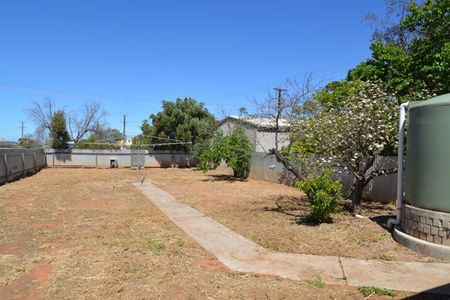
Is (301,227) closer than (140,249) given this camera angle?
No

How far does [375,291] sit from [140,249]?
13.5 feet

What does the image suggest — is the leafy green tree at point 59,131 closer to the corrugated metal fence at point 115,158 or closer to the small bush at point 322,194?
the corrugated metal fence at point 115,158

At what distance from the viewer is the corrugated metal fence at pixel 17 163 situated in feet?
72.3

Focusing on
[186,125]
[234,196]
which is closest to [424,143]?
[234,196]

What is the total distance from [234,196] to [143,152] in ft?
81.8

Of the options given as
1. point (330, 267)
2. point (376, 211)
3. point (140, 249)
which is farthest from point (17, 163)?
point (330, 267)

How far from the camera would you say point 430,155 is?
25.1 feet

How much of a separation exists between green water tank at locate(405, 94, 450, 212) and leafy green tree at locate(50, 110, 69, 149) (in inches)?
1474

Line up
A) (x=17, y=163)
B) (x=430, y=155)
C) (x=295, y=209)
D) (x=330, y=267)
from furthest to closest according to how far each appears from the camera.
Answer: (x=17, y=163)
(x=295, y=209)
(x=430, y=155)
(x=330, y=267)

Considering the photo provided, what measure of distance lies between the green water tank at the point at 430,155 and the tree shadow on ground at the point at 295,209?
2.88m

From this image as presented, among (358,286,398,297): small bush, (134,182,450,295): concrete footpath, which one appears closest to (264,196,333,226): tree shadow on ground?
(134,182,450,295): concrete footpath

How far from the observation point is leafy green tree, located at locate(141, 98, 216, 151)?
40625 millimetres

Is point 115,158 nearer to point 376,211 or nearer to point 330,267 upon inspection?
point 376,211

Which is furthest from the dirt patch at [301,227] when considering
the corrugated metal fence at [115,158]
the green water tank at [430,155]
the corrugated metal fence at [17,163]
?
the corrugated metal fence at [115,158]
